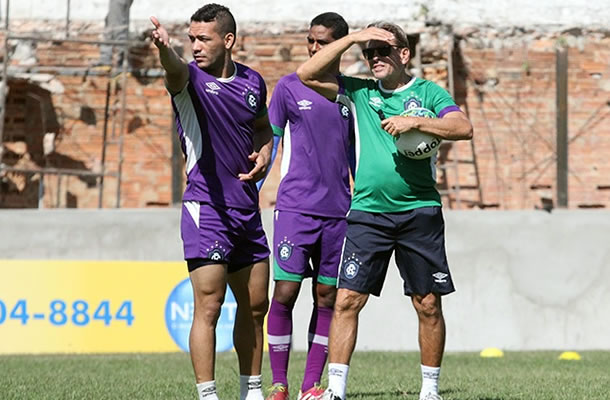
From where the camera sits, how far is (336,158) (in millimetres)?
7617

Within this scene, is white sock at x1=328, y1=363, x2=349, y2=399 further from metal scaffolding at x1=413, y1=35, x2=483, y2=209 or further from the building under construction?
metal scaffolding at x1=413, y1=35, x2=483, y2=209

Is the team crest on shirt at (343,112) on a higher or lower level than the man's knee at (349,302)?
higher

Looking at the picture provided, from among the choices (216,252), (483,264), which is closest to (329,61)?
(216,252)

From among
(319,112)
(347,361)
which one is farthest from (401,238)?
(319,112)

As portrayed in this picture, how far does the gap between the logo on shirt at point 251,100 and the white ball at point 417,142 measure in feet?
2.59

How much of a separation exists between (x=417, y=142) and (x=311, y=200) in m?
1.21

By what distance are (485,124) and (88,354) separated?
319 inches

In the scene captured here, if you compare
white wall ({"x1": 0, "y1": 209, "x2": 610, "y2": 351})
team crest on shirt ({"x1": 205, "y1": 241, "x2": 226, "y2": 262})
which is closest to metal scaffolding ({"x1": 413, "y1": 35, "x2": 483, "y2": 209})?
white wall ({"x1": 0, "y1": 209, "x2": 610, "y2": 351})

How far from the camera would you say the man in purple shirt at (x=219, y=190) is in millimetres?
6234

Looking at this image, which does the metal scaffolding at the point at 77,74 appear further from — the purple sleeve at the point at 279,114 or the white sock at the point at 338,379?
the white sock at the point at 338,379

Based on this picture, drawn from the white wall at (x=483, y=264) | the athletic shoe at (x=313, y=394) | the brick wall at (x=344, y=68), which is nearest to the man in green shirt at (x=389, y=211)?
the athletic shoe at (x=313, y=394)

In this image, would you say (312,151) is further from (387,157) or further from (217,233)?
(217,233)

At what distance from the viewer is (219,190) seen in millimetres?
6359

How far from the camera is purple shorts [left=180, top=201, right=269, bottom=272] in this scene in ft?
20.5
